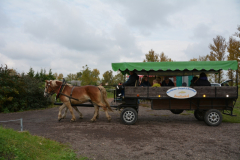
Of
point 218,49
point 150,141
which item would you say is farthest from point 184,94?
point 218,49

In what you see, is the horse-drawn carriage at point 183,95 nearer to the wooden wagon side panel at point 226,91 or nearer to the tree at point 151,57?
the wooden wagon side panel at point 226,91

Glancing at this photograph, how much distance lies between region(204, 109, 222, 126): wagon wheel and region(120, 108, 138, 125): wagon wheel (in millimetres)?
2754

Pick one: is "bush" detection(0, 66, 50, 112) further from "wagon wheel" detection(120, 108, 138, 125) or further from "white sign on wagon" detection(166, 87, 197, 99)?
"white sign on wagon" detection(166, 87, 197, 99)

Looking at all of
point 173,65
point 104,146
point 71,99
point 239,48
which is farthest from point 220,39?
point 104,146

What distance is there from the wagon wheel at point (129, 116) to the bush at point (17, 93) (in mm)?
7259

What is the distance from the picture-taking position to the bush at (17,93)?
10.9 meters

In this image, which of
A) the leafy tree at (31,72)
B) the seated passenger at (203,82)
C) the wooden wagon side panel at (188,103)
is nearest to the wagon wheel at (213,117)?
the wooden wagon side panel at (188,103)

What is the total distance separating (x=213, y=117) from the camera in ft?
23.7

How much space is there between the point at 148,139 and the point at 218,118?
3.45 meters

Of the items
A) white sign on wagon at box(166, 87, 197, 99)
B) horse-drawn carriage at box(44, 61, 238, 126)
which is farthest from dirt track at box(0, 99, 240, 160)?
white sign on wagon at box(166, 87, 197, 99)

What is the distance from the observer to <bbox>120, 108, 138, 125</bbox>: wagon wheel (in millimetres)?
7324

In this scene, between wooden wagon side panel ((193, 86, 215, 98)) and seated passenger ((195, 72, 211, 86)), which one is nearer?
wooden wagon side panel ((193, 86, 215, 98))

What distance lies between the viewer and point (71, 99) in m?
8.13

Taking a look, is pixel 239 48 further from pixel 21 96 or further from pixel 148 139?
pixel 21 96
